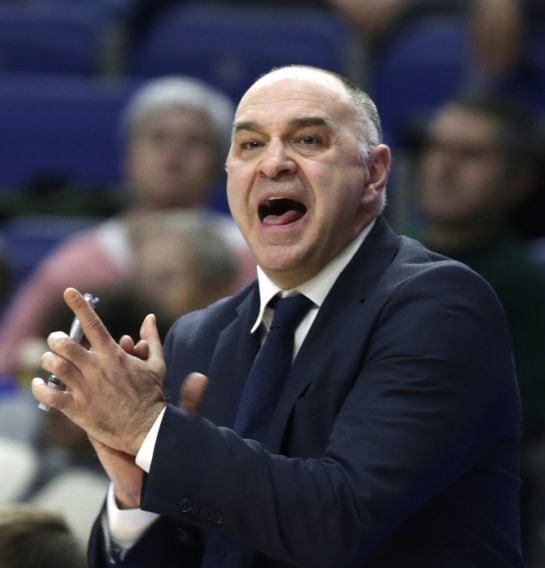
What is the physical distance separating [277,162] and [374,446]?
359mm

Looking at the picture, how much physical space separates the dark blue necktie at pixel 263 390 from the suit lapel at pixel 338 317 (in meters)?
0.02

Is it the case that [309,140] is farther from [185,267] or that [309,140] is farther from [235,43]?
[235,43]

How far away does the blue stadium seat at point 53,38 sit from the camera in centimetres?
573

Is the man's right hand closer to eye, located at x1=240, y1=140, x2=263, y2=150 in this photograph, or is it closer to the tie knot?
the tie knot

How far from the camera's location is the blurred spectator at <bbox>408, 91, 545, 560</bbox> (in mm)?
3430

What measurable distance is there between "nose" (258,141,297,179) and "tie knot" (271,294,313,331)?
153mm

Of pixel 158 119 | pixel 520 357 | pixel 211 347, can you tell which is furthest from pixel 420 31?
pixel 211 347

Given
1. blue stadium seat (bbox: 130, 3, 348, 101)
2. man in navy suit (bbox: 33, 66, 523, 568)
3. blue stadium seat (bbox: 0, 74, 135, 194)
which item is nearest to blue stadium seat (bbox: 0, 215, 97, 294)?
blue stadium seat (bbox: 0, 74, 135, 194)

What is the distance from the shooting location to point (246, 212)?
168 centimetres

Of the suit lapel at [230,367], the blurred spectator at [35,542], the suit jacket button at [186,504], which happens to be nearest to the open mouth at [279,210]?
the suit lapel at [230,367]

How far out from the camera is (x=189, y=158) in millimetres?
4441

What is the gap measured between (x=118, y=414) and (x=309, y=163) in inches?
14.9

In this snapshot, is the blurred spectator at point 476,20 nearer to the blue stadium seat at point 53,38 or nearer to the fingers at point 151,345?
the blue stadium seat at point 53,38

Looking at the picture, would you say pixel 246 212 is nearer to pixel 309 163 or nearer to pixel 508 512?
pixel 309 163
